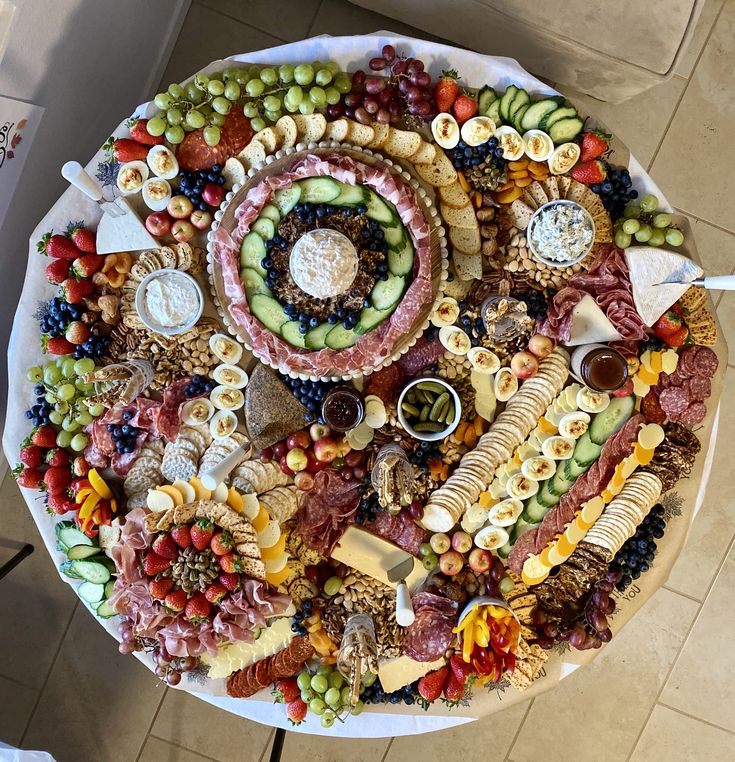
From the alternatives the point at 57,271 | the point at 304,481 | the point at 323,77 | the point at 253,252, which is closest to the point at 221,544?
the point at 304,481

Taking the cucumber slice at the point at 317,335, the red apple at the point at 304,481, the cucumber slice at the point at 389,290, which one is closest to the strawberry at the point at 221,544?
the red apple at the point at 304,481

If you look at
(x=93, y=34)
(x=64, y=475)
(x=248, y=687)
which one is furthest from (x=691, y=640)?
(x=93, y=34)

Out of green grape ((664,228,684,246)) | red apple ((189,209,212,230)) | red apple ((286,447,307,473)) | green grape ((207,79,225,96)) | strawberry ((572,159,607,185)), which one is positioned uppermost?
strawberry ((572,159,607,185))

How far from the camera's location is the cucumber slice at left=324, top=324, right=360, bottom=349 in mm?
2231

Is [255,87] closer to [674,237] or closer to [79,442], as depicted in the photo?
[79,442]

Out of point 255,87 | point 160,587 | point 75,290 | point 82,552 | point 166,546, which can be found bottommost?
point 82,552

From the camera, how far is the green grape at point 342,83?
223 cm

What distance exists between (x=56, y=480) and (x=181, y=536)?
512mm

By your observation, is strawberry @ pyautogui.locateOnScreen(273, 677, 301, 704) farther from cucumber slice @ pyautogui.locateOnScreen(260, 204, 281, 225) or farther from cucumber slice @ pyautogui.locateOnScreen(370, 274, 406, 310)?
cucumber slice @ pyautogui.locateOnScreen(260, 204, 281, 225)

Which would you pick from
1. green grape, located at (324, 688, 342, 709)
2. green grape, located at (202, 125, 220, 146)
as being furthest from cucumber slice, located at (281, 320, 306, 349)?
green grape, located at (324, 688, 342, 709)

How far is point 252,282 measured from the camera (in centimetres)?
222

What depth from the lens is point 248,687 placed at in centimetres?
240

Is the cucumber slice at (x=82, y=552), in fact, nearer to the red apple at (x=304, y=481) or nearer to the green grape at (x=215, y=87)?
the red apple at (x=304, y=481)

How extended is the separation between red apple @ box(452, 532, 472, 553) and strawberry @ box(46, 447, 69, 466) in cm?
140
